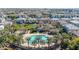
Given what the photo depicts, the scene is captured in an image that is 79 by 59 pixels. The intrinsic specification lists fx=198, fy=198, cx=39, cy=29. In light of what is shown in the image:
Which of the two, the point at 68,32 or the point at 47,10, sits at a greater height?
the point at 47,10

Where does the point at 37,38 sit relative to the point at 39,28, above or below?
below

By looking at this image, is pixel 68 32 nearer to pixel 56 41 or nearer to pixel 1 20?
pixel 56 41

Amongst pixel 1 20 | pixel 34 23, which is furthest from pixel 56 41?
pixel 1 20
